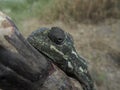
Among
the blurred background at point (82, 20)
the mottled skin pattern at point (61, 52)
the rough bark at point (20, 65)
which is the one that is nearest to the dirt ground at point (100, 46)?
the blurred background at point (82, 20)

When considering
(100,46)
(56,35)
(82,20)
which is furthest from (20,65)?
(82,20)

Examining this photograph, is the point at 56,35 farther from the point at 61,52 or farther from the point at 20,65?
the point at 20,65

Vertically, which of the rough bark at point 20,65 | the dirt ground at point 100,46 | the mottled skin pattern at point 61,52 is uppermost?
the dirt ground at point 100,46

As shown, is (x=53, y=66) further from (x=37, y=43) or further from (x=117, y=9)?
(x=117, y=9)

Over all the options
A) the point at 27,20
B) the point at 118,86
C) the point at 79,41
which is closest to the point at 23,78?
the point at 118,86

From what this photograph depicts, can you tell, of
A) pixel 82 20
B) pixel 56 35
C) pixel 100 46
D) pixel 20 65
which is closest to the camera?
pixel 20 65

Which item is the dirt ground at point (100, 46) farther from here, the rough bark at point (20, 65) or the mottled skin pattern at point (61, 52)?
the rough bark at point (20, 65)

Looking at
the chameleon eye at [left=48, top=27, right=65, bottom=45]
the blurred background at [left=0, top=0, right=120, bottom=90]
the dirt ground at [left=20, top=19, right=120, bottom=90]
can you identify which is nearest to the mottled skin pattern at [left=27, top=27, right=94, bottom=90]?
the chameleon eye at [left=48, top=27, right=65, bottom=45]
